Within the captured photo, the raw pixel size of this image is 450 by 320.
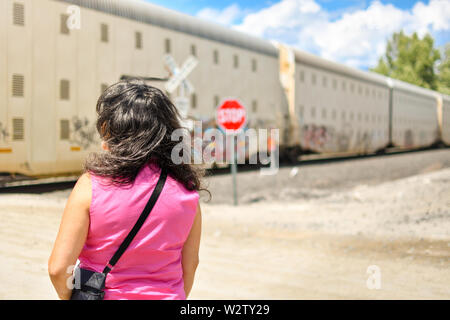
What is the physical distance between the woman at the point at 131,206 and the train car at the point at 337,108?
1831cm

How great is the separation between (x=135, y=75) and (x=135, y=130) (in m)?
9.73

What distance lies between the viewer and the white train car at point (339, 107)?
20.8 metres

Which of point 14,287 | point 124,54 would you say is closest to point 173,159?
point 14,287

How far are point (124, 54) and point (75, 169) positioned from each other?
2.74 meters

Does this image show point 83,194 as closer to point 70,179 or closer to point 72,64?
point 72,64

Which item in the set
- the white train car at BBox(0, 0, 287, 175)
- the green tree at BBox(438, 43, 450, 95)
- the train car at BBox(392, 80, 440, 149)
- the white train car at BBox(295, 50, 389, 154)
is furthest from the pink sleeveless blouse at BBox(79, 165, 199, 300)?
the train car at BBox(392, 80, 440, 149)

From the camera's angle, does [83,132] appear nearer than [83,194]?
No

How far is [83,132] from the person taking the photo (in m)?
9.58

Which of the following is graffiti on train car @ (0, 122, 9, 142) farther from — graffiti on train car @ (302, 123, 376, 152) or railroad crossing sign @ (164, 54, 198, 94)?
graffiti on train car @ (302, 123, 376, 152)

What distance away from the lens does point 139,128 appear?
1640 millimetres

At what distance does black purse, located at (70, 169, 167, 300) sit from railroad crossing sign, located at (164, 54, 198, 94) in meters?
11.0

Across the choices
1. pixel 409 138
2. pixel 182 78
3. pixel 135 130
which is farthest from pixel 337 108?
pixel 135 130

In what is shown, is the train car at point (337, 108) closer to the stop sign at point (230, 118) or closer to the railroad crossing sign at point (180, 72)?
the stop sign at point (230, 118)

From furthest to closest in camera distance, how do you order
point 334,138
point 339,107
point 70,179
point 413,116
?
point 413,116
point 339,107
point 334,138
point 70,179
